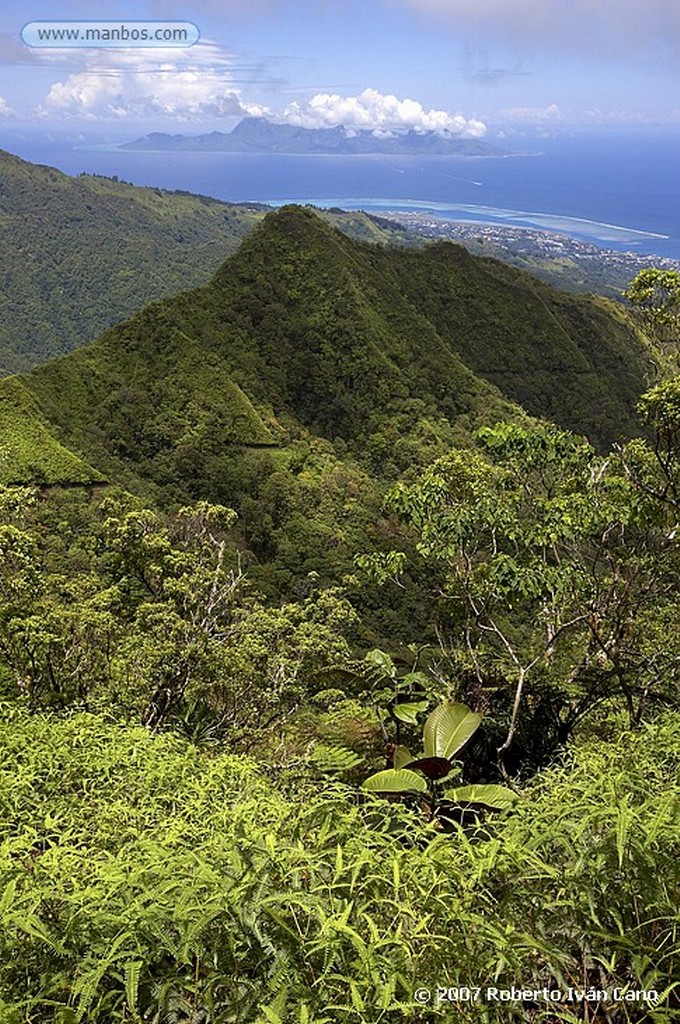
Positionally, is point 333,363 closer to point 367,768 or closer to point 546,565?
point 546,565

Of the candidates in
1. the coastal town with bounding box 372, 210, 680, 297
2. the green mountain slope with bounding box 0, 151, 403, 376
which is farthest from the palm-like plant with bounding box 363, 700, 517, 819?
the coastal town with bounding box 372, 210, 680, 297

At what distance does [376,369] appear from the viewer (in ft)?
128

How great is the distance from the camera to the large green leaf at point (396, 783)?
2848 mm

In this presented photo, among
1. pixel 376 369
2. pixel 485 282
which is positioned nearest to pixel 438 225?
pixel 485 282

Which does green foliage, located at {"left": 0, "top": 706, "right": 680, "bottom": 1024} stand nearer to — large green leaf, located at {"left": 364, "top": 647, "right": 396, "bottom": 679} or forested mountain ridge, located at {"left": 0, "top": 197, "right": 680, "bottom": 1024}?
forested mountain ridge, located at {"left": 0, "top": 197, "right": 680, "bottom": 1024}

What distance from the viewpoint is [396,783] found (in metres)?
2.91

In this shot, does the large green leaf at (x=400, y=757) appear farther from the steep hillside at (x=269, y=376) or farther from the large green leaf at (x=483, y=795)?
the steep hillside at (x=269, y=376)

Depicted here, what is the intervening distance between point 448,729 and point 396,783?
948 millimetres

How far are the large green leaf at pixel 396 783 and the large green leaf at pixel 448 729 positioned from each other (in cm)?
70

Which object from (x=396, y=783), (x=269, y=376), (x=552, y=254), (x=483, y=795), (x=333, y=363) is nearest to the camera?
(x=483, y=795)

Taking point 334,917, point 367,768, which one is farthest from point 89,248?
point 334,917

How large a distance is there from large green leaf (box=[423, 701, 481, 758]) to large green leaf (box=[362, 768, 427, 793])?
703 millimetres

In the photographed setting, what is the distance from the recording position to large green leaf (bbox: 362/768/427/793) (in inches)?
112

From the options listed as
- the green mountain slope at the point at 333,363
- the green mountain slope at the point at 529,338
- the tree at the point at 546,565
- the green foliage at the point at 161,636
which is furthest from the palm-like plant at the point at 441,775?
the green mountain slope at the point at 529,338
